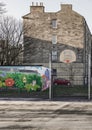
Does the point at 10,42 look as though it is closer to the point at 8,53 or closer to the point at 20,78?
the point at 8,53

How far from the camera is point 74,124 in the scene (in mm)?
17125

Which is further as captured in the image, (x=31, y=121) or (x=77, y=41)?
(x=77, y=41)

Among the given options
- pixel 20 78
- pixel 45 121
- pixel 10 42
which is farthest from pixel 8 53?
pixel 45 121

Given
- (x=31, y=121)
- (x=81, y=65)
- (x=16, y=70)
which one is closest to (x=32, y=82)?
(x=16, y=70)

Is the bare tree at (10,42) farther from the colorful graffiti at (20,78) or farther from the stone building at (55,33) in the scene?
the colorful graffiti at (20,78)

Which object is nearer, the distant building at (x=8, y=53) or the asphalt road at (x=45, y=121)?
the asphalt road at (x=45, y=121)

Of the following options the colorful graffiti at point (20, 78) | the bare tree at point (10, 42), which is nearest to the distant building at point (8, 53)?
the bare tree at point (10, 42)

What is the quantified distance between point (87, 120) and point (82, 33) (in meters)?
51.4

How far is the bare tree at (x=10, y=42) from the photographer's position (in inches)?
2335

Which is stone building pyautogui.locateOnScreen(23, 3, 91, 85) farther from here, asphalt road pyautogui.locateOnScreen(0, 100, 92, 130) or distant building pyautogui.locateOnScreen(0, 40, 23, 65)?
asphalt road pyautogui.locateOnScreen(0, 100, 92, 130)

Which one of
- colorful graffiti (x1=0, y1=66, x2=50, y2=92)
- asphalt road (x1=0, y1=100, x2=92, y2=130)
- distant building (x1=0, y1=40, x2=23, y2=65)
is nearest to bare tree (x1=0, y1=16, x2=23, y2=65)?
distant building (x1=0, y1=40, x2=23, y2=65)

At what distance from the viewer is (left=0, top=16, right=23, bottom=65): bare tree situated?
59.3 meters

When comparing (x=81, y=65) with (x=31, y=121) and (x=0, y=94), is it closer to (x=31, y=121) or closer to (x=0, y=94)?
(x=0, y=94)

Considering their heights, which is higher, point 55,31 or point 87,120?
Answer: point 55,31
